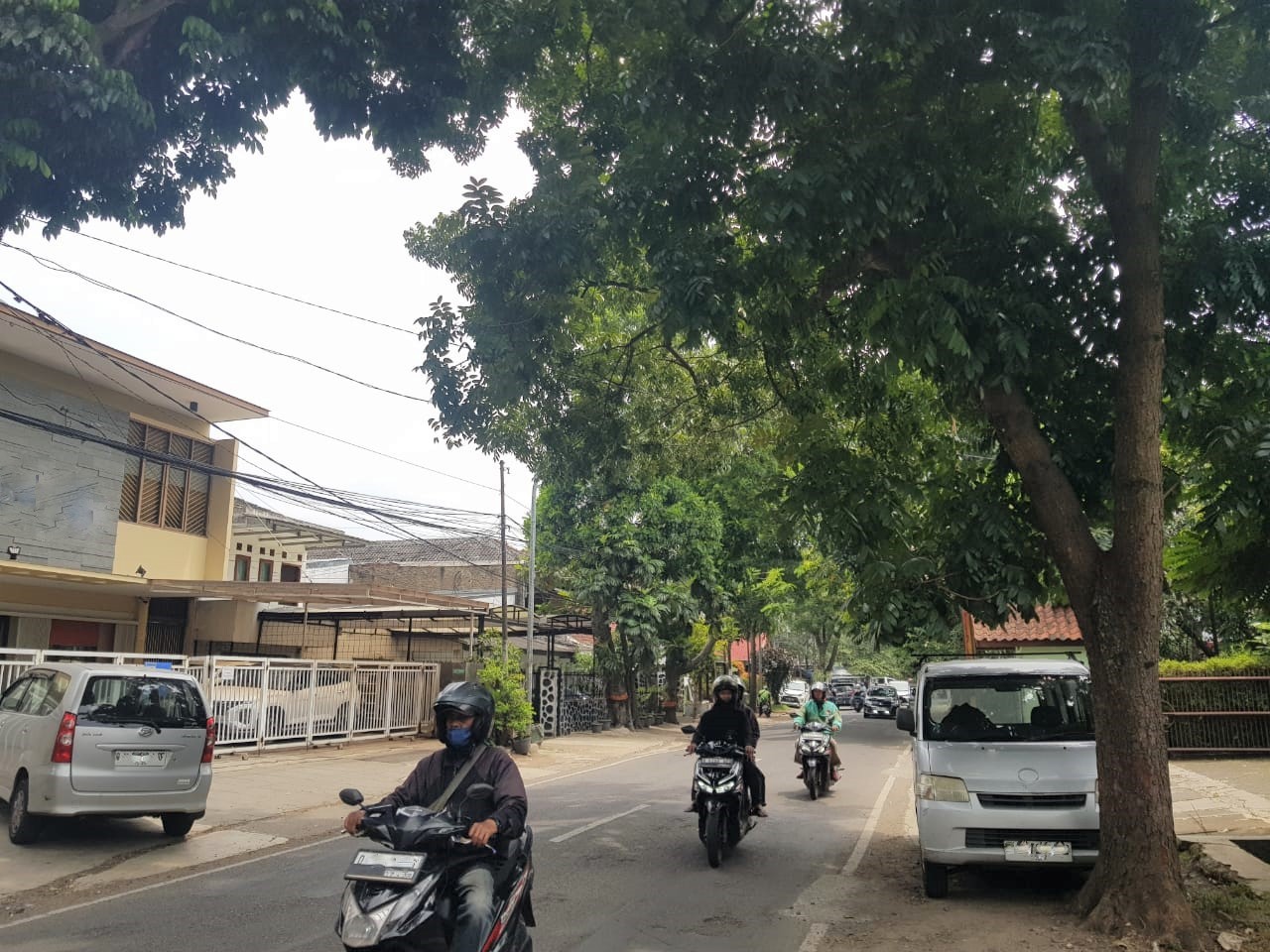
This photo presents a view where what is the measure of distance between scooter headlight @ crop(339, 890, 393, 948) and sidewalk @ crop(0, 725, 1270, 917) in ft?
16.7

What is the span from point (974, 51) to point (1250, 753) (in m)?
15.0

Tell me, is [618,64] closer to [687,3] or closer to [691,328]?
[687,3]

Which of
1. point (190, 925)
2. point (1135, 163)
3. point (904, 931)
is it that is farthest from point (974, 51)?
point (190, 925)

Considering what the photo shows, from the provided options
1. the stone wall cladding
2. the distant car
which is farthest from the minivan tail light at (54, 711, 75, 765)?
the distant car

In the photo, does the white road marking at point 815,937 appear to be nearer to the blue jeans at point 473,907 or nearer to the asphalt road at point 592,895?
the asphalt road at point 592,895

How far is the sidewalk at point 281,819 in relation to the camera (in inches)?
330

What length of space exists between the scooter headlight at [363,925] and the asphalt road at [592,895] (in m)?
2.59

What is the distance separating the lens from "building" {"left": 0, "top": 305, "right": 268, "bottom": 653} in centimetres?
1695

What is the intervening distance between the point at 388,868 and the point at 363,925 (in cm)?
24

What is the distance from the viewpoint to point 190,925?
670cm

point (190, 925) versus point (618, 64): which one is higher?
point (618, 64)

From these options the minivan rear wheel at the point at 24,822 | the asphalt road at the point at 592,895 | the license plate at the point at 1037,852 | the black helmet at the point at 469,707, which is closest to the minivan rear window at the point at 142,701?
the minivan rear wheel at the point at 24,822

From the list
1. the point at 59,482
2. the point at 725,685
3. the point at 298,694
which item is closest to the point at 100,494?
the point at 59,482

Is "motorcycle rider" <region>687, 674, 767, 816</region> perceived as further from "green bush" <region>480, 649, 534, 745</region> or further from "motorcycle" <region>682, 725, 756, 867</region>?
"green bush" <region>480, 649, 534, 745</region>
